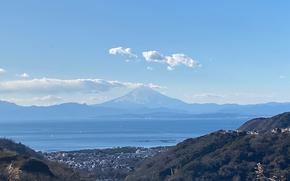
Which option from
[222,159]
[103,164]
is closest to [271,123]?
[103,164]

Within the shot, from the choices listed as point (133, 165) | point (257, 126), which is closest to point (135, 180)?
point (133, 165)

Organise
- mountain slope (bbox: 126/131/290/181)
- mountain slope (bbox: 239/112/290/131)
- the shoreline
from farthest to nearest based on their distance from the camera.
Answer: mountain slope (bbox: 239/112/290/131), the shoreline, mountain slope (bbox: 126/131/290/181)

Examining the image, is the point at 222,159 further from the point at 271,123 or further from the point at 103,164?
the point at 271,123

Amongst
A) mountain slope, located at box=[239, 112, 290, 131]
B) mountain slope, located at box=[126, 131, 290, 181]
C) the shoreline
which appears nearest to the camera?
mountain slope, located at box=[126, 131, 290, 181]

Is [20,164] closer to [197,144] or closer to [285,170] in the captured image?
[285,170]

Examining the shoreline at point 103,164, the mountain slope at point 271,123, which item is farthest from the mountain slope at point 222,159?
the mountain slope at point 271,123

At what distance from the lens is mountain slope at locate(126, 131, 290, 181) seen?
39.8 m

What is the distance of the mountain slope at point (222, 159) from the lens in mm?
39812

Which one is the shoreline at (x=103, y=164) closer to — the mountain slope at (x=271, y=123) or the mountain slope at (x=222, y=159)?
the mountain slope at (x=222, y=159)

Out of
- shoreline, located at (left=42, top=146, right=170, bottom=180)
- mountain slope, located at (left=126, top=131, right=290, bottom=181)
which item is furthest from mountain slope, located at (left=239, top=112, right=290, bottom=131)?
mountain slope, located at (left=126, top=131, right=290, bottom=181)

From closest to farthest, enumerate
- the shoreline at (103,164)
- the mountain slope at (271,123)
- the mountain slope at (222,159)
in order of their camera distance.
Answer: the mountain slope at (222,159) → the shoreline at (103,164) → the mountain slope at (271,123)

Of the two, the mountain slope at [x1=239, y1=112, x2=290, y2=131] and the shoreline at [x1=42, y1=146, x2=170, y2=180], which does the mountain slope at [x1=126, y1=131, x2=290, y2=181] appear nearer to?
the shoreline at [x1=42, y1=146, x2=170, y2=180]

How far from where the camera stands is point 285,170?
3688 centimetres

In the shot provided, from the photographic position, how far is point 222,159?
139ft
